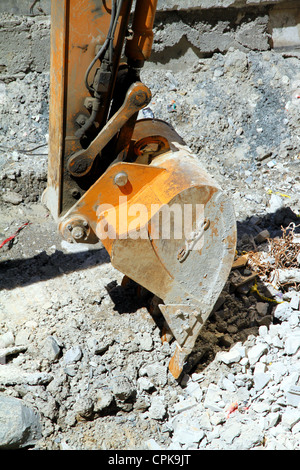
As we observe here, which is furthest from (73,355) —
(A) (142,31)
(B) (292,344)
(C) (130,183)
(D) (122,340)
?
(A) (142,31)

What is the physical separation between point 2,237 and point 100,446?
2658mm

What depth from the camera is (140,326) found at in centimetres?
409

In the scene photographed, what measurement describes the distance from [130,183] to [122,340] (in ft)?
4.33

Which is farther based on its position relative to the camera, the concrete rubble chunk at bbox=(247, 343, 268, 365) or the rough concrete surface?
the concrete rubble chunk at bbox=(247, 343, 268, 365)

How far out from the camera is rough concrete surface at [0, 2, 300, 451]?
11.2 ft

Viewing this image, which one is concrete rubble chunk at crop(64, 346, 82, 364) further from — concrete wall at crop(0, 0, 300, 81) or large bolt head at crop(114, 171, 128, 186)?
concrete wall at crop(0, 0, 300, 81)

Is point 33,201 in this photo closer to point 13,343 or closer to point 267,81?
point 13,343

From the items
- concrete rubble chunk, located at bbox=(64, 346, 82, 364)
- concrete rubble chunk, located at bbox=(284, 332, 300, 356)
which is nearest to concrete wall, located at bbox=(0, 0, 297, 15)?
concrete rubble chunk, located at bbox=(64, 346, 82, 364)

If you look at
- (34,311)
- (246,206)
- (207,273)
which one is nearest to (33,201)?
(34,311)

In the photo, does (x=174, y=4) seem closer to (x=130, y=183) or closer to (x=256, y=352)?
(x=130, y=183)

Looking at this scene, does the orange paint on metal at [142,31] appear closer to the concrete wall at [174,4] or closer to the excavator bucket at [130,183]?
the excavator bucket at [130,183]

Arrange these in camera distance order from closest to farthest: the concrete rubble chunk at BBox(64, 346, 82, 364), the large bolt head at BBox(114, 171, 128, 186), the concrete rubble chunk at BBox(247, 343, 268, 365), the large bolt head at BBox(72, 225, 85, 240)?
the large bolt head at BBox(114, 171, 128, 186)
the large bolt head at BBox(72, 225, 85, 240)
the concrete rubble chunk at BBox(64, 346, 82, 364)
the concrete rubble chunk at BBox(247, 343, 268, 365)

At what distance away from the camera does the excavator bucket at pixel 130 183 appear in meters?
3.11

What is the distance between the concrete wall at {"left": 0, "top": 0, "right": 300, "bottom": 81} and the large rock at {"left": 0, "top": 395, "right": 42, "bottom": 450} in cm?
460
